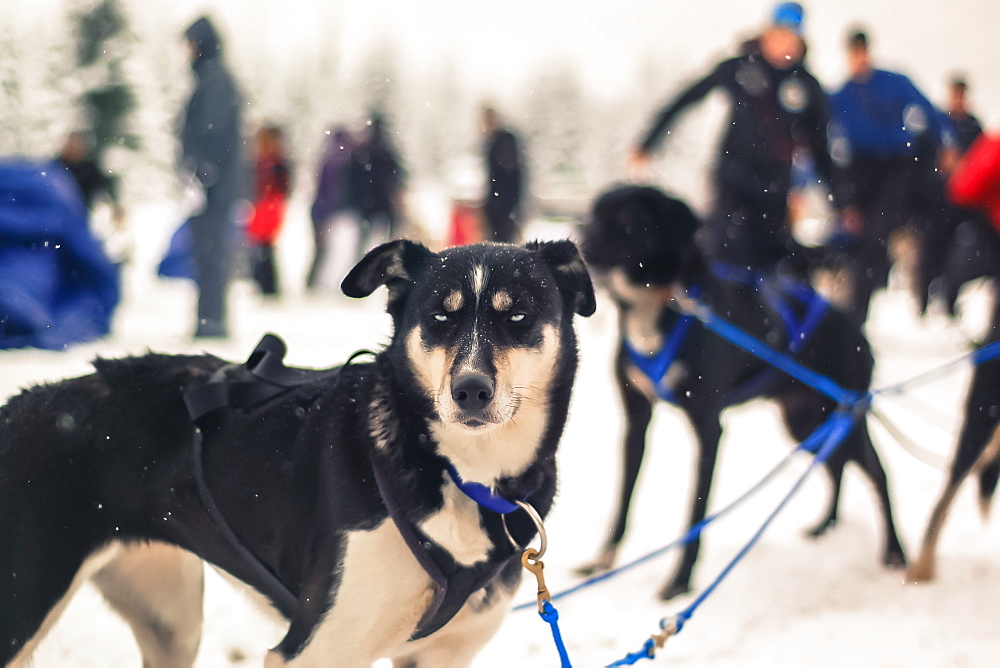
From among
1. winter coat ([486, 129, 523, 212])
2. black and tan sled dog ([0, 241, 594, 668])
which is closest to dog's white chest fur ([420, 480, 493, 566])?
black and tan sled dog ([0, 241, 594, 668])

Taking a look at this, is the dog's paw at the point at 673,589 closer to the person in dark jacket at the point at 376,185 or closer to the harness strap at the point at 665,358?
the harness strap at the point at 665,358

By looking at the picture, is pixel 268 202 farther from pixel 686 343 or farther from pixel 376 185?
pixel 686 343

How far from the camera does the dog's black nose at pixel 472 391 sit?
1693 millimetres

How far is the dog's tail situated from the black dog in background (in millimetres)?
445

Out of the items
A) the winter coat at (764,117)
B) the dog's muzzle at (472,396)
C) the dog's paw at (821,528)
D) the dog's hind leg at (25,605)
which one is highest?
the winter coat at (764,117)

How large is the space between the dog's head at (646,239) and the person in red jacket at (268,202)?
7610 mm

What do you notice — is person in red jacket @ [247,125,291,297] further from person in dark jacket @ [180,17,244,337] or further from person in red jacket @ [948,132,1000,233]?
person in red jacket @ [948,132,1000,233]

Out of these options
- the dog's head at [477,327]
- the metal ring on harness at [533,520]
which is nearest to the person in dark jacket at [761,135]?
the dog's head at [477,327]

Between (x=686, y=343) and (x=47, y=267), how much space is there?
192 inches

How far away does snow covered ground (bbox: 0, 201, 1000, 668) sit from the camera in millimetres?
2715

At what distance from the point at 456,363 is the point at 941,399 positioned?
6283mm

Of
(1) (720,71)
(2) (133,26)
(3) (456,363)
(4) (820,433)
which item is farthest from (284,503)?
(2) (133,26)

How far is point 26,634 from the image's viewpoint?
173 centimetres

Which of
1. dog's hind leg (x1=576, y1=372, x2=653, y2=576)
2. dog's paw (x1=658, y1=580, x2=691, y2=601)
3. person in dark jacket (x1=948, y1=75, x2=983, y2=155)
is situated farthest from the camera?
person in dark jacket (x1=948, y1=75, x2=983, y2=155)
